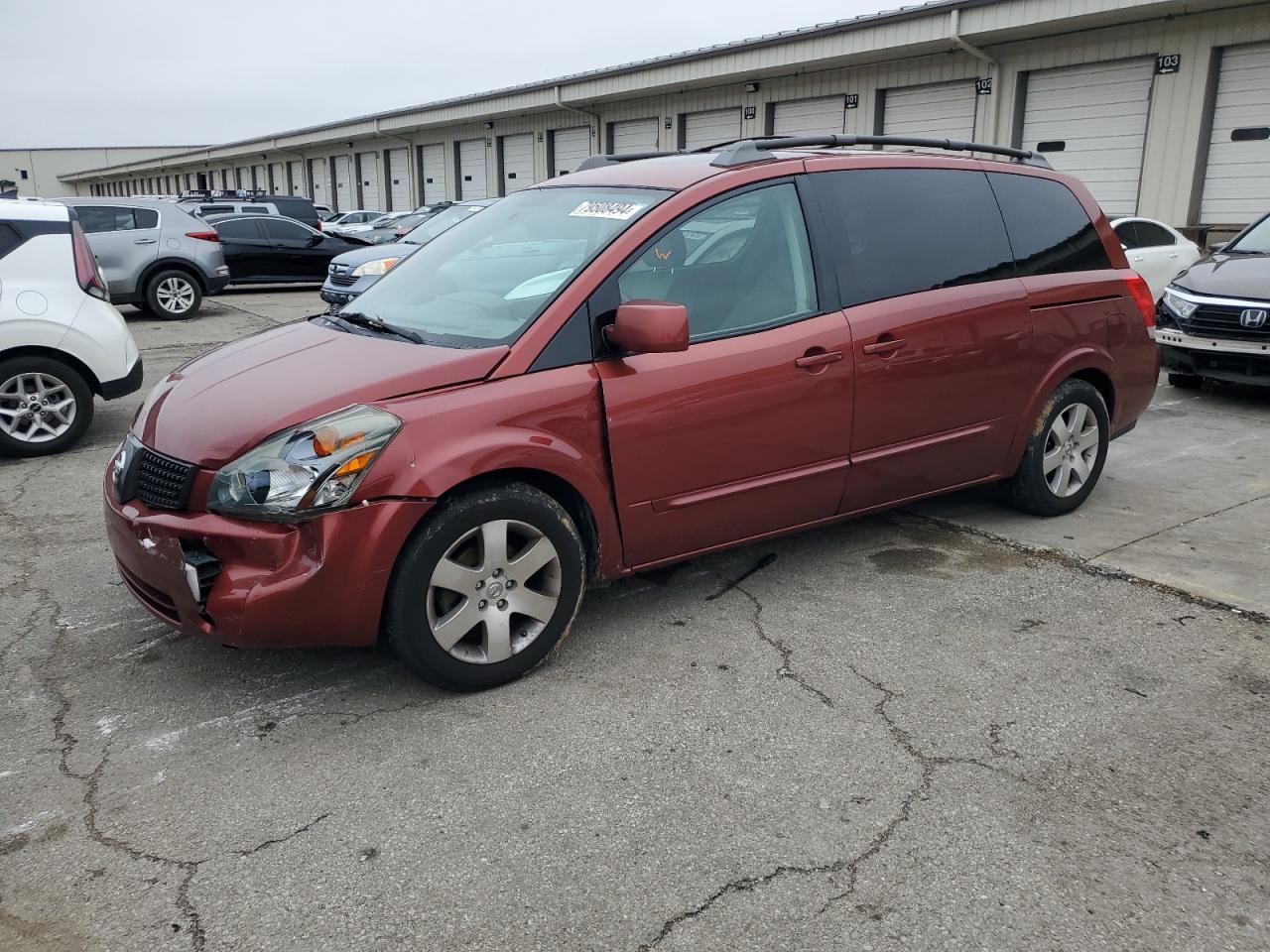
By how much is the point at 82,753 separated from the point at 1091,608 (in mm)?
3639

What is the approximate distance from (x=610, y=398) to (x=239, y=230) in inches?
652

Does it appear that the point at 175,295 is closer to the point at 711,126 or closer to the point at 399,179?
the point at 711,126

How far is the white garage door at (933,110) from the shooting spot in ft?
55.2

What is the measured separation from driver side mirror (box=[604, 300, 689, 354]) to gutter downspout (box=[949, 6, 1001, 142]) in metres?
14.3

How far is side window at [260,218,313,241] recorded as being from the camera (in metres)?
18.3

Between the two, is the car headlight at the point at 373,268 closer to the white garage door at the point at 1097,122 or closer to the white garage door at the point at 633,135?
the white garage door at the point at 1097,122

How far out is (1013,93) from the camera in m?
16.0

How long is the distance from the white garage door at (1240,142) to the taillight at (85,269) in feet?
44.3

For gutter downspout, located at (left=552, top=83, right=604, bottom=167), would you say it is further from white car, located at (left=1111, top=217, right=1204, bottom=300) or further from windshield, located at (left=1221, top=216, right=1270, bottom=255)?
windshield, located at (left=1221, top=216, right=1270, bottom=255)

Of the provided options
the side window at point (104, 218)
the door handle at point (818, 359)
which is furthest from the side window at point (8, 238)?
the side window at point (104, 218)

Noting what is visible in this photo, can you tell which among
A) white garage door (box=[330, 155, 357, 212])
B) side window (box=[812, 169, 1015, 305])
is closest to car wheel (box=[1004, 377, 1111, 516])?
side window (box=[812, 169, 1015, 305])

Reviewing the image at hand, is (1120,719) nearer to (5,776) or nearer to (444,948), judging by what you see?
(444,948)

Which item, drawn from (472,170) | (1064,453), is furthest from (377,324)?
(472,170)

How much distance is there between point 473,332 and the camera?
3643 millimetres
